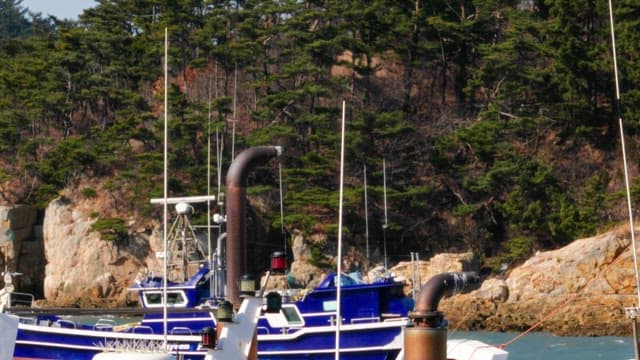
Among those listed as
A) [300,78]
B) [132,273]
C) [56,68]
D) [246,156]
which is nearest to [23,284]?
[132,273]

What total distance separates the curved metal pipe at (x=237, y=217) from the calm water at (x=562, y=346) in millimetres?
14570

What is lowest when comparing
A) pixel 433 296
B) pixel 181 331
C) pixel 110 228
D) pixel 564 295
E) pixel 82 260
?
pixel 181 331

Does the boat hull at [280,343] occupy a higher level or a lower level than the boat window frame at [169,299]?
lower

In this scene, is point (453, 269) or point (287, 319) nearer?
point (287, 319)

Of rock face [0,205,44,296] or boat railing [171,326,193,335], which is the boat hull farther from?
rock face [0,205,44,296]

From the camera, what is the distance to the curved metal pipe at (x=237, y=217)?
17.0 metres

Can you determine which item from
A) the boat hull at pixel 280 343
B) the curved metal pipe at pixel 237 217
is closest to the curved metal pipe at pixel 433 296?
the curved metal pipe at pixel 237 217

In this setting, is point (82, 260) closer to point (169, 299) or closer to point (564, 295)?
point (564, 295)

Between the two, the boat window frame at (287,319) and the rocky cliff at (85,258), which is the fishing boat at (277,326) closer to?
the boat window frame at (287,319)

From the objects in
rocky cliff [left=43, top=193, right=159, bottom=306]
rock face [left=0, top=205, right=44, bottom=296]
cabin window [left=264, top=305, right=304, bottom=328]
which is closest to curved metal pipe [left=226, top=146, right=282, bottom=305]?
cabin window [left=264, top=305, right=304, bottom=328]

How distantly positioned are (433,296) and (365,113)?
1531 inches

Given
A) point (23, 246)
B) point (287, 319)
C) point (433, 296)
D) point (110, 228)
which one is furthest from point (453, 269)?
point (433, 296)

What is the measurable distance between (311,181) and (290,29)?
24.6ft

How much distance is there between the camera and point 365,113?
49.7 metres
